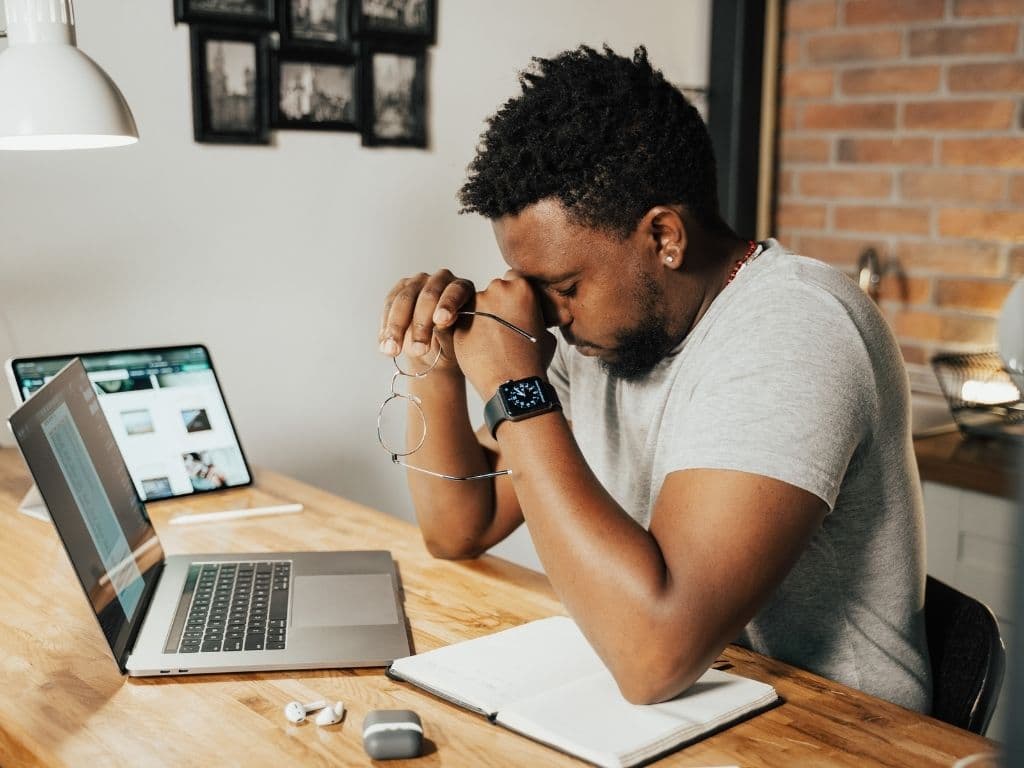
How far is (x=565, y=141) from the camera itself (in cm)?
120

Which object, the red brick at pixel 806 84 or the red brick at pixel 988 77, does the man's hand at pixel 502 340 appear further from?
the red brick at pixel 806 84

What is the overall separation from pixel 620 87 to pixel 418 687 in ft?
2.28

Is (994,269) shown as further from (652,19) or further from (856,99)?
(652,19)

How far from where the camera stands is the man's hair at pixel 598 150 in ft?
3.94

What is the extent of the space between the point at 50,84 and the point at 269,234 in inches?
30.9

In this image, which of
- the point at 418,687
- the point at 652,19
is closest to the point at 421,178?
the point at 652,19

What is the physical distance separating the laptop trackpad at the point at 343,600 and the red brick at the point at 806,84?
1.97 m

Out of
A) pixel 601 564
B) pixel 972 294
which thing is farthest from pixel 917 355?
pixel 601 564

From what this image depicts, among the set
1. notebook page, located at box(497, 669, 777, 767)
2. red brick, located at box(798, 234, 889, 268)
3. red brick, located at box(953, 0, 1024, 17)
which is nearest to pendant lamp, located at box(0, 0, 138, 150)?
notebook page, located at box(497, 669, 777, 767)

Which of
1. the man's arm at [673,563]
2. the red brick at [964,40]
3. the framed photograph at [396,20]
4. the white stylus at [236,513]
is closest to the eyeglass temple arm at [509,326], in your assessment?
the man's arm at [673,563]

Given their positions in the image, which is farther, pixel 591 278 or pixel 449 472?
pixel 449 472

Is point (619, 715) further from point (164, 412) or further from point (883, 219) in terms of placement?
point (883, 219)

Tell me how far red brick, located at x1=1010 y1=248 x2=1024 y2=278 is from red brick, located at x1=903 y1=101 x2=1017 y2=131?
281mm

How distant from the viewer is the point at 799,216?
2850mm
